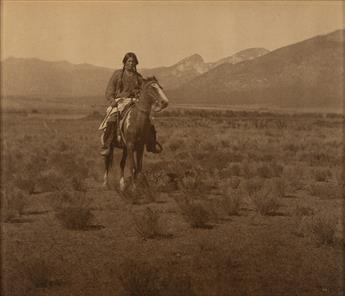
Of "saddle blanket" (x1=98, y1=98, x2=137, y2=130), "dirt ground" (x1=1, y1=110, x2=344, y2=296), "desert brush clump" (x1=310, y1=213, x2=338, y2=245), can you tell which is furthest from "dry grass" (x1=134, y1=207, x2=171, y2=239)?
"saddle blanket" (x1=98, y1=98, x2=137, y2=130)

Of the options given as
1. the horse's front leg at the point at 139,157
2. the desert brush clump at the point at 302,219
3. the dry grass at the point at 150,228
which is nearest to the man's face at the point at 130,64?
the horse's front leg at the point at 139,157

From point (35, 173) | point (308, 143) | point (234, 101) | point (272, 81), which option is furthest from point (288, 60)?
point (35, 173)

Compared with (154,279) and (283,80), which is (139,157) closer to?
(154,279)

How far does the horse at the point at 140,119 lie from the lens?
1189 centimetres

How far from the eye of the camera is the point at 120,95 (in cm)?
1311

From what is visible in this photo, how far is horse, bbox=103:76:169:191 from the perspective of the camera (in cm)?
1189

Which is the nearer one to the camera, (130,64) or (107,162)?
(130,64)

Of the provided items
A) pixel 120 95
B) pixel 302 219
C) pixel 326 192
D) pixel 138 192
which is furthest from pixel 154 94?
pixel 326 192

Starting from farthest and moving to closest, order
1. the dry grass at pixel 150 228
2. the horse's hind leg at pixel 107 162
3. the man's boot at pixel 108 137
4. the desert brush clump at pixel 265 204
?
the horse's hind leg at pixel 107 162 < the man's boot at pixel 108 137 < the desert brush clump at pixel 265 204 < the dry grass at pixel 150 228

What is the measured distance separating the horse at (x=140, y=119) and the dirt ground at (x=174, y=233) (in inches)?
26.4

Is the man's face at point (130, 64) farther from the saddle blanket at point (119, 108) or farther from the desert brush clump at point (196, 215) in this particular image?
the desert brush clump at point (196, 215)

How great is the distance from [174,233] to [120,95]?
14.5ft

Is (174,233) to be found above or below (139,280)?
below

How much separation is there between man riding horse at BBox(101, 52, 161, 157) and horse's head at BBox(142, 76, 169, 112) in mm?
769
